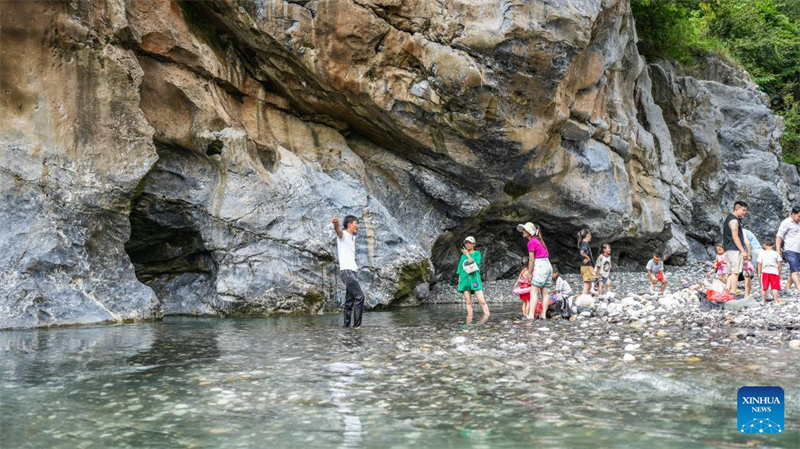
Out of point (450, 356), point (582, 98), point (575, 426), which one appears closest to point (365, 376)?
point (450, 356)

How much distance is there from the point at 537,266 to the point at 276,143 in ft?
28.3

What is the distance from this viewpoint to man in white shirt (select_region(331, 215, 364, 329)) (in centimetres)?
1279

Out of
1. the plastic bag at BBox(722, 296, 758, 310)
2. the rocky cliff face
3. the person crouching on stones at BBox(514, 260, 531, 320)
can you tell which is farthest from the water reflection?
the plastic bag at BBox(722, 296, 758, 310)

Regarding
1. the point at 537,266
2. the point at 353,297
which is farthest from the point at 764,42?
the point at 353,297

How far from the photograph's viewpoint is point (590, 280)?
18.9 m

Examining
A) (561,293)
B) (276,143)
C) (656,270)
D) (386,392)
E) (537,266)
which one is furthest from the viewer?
(656,270)

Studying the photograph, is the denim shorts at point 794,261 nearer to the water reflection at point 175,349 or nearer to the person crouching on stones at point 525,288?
the person crouching on stones at point 525,288

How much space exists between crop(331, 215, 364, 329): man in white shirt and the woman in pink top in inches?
135

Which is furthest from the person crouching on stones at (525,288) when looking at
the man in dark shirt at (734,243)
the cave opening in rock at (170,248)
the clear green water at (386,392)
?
the cave opening in rock at (170,248)

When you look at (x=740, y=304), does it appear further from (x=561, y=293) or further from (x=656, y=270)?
(x=656, y=270)

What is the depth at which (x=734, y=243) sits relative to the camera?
14.2 m

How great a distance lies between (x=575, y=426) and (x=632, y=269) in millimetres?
25417

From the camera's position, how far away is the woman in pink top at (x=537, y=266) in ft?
44.1

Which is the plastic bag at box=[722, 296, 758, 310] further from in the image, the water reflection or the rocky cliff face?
the water reflection
